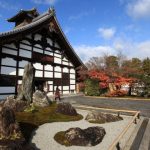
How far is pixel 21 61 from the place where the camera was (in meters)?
19.6

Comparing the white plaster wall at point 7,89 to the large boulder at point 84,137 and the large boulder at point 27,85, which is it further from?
the large boulder at point 84,137

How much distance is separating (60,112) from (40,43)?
12.2 metres

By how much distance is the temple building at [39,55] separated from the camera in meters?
18.2

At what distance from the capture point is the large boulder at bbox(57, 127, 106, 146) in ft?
24.0

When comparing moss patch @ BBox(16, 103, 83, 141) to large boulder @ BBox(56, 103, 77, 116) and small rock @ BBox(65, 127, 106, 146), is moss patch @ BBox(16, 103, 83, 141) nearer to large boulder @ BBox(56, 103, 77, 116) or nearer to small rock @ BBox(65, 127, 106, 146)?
large boulder @ BBox(56, 103, 77, 116)

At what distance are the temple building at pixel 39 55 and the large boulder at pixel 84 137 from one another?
1176 centimetres

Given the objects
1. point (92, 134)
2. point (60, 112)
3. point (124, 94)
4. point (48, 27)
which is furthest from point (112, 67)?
point (92, 134)

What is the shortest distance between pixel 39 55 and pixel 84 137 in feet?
51.0

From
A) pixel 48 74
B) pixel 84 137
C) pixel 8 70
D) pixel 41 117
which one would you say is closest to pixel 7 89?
pixel 8 70

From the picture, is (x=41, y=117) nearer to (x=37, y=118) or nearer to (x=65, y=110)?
(x=37, y=118)

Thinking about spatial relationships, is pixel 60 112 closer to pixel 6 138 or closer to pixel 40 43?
pixel 6 138

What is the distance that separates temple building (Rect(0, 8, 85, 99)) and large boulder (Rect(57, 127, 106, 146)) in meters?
11.8

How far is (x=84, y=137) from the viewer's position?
7.52m

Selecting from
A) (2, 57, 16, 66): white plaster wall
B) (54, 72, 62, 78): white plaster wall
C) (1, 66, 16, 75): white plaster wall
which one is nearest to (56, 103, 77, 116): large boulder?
(1, 66, 16, 75): white plaster wall
